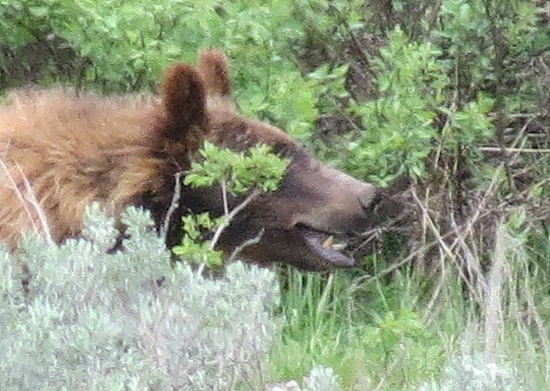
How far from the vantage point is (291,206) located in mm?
5566

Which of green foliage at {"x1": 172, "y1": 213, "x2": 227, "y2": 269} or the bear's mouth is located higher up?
green foliage at {"x1": 172, "y1": 213, "x2": 227, "y2": 269}

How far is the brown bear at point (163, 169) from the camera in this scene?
5188mm

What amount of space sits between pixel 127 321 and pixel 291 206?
183 centimetres

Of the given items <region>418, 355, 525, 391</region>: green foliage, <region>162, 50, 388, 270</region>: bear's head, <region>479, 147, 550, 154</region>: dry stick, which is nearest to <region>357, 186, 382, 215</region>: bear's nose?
<region>162, 50, 388, 270</region>: bear's head

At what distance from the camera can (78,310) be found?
12.2 feet

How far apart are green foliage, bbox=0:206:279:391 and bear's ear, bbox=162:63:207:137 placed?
1.26 m

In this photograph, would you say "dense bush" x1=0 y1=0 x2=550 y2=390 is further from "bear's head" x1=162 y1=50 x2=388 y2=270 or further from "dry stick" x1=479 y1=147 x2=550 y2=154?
"bear's head" x1=162 y1=50 x2=388 y2=270

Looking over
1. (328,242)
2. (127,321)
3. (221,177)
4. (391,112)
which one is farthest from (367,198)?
(127,321)

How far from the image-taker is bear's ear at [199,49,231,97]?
18.9 feet

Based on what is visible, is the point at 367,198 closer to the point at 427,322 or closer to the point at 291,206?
the point at 291,206

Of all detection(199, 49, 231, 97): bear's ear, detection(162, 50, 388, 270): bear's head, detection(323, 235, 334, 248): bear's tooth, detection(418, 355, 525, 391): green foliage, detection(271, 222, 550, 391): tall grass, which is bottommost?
detection(271, 222, 550, 391): tall grass

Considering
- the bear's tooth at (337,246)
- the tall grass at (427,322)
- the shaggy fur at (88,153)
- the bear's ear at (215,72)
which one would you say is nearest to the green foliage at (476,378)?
the tall grass at (427,322)

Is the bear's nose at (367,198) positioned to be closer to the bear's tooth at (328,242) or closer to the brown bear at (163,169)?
the brown bear at (163,169)

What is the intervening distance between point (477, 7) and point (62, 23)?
1867mm
